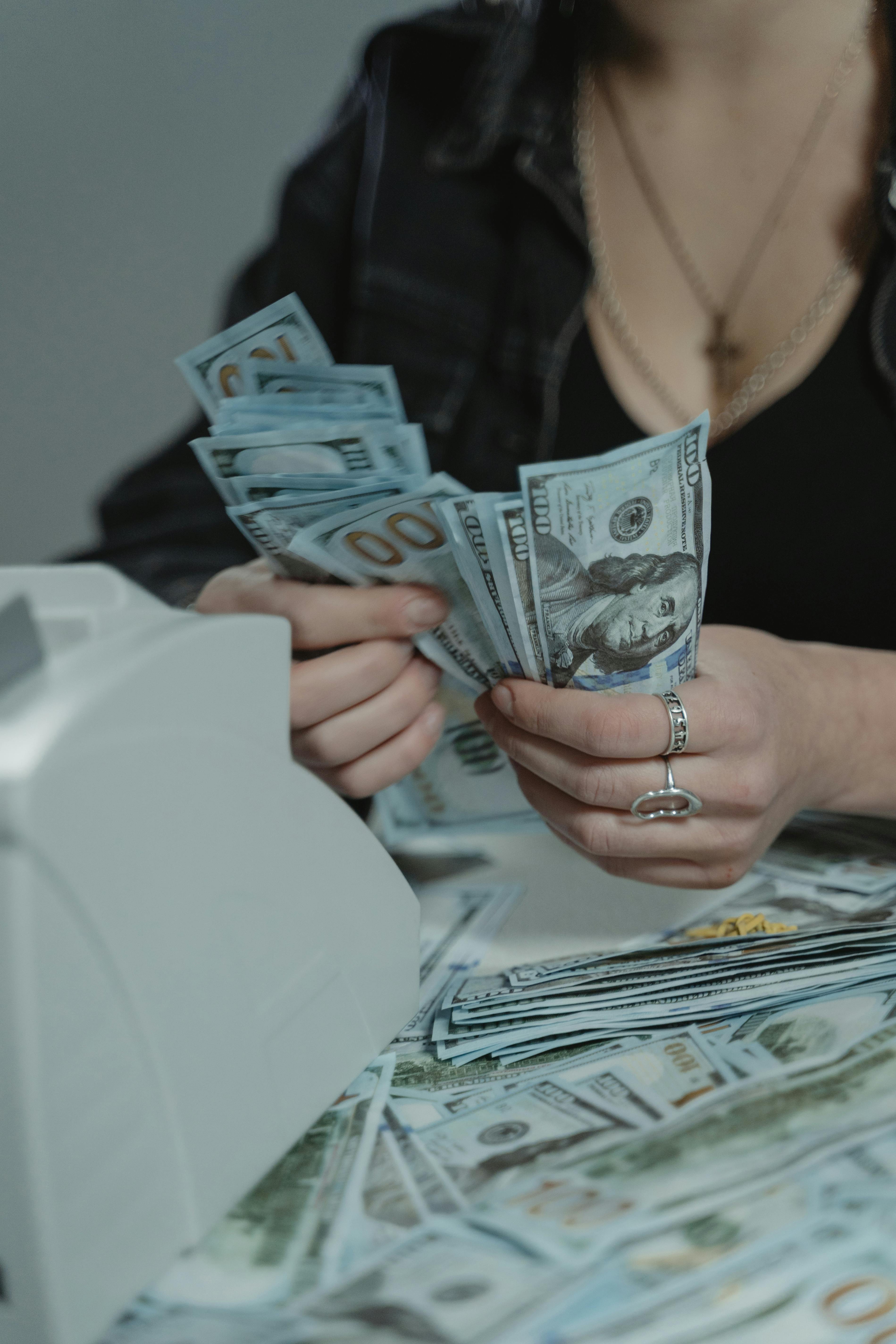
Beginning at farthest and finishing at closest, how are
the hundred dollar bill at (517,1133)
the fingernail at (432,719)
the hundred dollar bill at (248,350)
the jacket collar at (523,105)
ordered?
the jacket collar at (523,105), the fingernail at (432,719), the hundred dollar bill at (248,350), the hundred dollar bill at (517,1133)

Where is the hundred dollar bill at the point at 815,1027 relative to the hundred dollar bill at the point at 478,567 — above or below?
below

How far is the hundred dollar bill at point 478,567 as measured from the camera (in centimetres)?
58

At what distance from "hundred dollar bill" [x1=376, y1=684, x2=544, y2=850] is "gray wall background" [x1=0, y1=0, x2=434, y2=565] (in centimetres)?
153

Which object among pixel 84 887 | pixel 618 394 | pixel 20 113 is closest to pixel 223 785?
pixel 84 887

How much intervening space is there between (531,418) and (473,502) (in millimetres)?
592

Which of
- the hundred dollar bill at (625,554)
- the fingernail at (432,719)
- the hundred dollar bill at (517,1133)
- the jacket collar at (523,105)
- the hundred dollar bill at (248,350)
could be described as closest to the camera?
the hundred dollar bill at (517,1133)

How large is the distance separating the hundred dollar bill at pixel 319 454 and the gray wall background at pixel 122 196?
1594 mm

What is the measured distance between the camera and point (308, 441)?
2.06ft

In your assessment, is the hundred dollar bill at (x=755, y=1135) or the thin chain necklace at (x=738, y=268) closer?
the hundred dollar bill at (x=755, y=1135)

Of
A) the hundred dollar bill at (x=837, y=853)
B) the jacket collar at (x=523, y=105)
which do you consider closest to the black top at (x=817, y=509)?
the hundred dollar bill at (x=837, y=853)

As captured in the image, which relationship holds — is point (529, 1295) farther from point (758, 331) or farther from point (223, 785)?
point (758, 331)

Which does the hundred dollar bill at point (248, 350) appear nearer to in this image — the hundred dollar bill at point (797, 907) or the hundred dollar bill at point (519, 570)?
the hundred dollar bill at point (519, 570)

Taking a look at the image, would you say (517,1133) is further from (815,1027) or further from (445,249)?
(445,249)

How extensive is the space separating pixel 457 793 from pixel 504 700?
289mm
